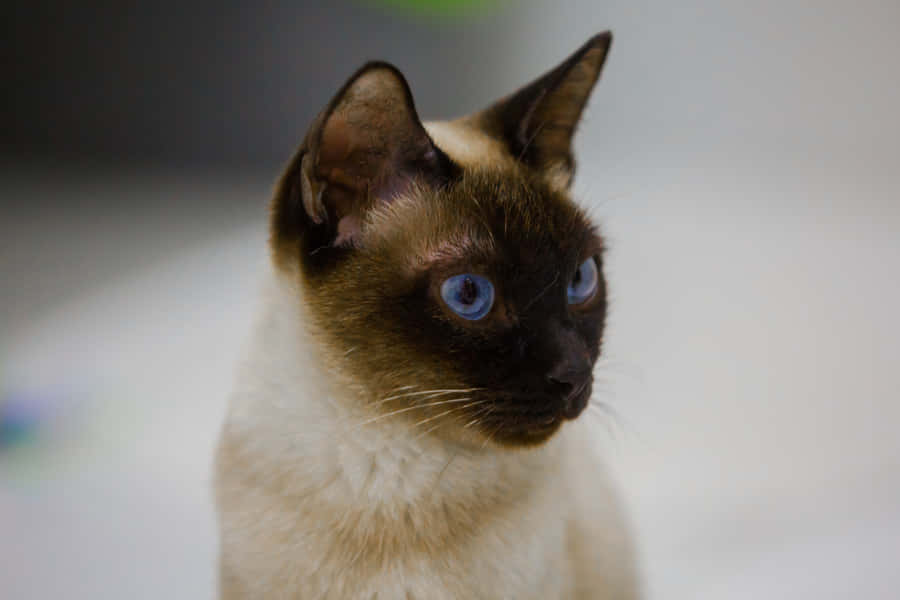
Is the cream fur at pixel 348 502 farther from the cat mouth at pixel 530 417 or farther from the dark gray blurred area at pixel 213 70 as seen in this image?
the dark gray blurred area at pixel 213 70

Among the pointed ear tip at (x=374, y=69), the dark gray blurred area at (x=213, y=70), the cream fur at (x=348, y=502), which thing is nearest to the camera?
the pointed ear tip at (x=374, y=69)

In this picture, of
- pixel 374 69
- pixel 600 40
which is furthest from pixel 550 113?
pixel 374 69

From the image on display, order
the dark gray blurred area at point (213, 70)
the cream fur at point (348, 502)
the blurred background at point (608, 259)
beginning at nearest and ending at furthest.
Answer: the cream fur at point (348, 502) < the blurred background at point (608, 259) < the dark gray blurred area at point (213, 70)

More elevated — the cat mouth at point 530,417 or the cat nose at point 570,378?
the cat nose at point 570,378

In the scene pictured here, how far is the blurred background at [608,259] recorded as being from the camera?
155 centimetres

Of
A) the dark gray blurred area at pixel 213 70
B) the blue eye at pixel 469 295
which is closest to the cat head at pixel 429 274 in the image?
the blue eye at pixel 469 295

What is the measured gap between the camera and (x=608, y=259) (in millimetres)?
1986

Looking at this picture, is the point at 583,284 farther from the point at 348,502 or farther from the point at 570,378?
the point at 348,502

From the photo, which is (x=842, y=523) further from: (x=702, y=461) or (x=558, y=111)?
(x=558, y=111)

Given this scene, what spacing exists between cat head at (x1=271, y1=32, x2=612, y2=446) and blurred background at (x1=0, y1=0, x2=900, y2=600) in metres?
0.25

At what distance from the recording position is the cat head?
88cm

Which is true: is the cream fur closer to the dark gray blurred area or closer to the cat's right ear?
the cat's right ear

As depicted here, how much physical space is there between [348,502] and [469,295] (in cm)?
26

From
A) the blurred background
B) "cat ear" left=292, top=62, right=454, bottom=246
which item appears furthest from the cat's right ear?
the blurred background
